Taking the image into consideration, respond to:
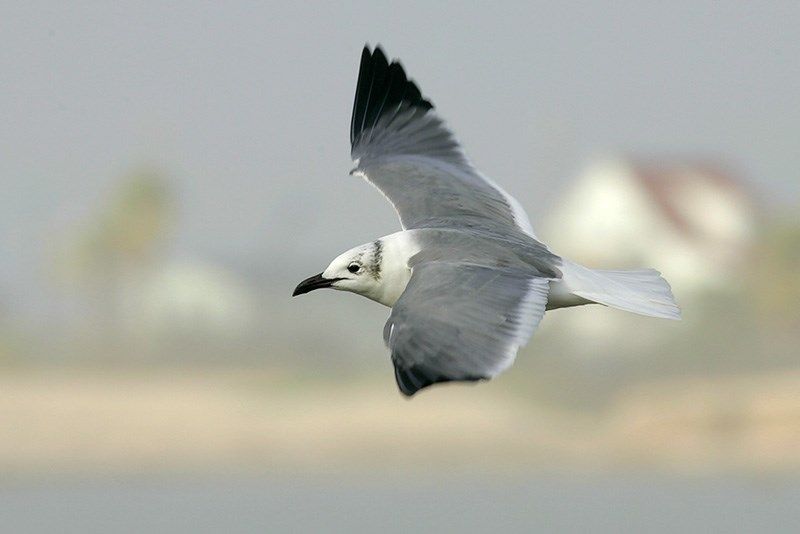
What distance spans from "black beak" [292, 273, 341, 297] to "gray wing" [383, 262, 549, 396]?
15.0 inches

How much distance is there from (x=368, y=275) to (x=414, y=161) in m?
0.75

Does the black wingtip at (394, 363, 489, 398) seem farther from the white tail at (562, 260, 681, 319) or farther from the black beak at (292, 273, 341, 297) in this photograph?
the black beak at (292, 273, 341, 297)

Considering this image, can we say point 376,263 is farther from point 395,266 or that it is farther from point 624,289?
point 624,289

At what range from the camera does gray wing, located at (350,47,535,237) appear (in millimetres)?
3465

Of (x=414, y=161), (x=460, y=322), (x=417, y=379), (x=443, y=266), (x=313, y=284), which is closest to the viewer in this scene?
(x=417, y=379)

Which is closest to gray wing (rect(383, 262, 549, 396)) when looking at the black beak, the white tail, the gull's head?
the white tail

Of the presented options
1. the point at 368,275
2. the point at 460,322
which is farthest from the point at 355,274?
the point at 460,322

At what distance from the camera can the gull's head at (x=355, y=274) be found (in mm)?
3111

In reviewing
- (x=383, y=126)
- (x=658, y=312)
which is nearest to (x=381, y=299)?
(x=658, y=312)

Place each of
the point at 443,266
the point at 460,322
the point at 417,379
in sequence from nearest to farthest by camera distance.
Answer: the point at 417,379, the point at 460,322, the point at 443,266

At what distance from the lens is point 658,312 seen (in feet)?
9.70

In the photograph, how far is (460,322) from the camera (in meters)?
2.61

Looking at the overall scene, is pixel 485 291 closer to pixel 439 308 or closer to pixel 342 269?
pixel 439 308

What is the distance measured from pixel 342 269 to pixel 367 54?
3.69ft
